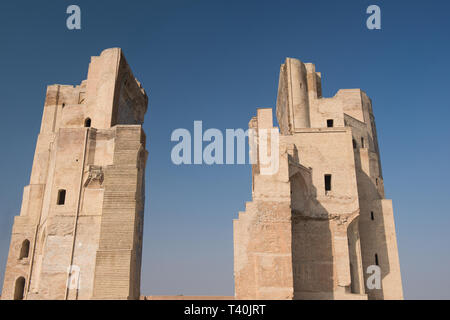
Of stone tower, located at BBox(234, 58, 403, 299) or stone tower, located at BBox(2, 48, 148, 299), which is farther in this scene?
stone tower, located at BBox(234, 58, 403, 299)

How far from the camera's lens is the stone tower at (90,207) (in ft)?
50.9

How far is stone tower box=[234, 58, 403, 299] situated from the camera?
17625 mm

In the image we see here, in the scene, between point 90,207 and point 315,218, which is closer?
point 90,207

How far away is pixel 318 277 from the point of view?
65.9 ft

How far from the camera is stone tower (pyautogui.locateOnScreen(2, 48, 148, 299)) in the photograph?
15.5m

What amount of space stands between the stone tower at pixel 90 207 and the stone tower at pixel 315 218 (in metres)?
5.13

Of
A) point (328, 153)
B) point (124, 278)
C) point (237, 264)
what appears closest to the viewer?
point (124, 278)

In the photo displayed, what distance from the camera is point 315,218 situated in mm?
21109

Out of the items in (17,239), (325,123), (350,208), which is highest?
(325,123)

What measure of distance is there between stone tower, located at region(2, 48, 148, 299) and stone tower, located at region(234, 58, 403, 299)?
5128 mm

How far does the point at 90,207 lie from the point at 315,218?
10788 mm
